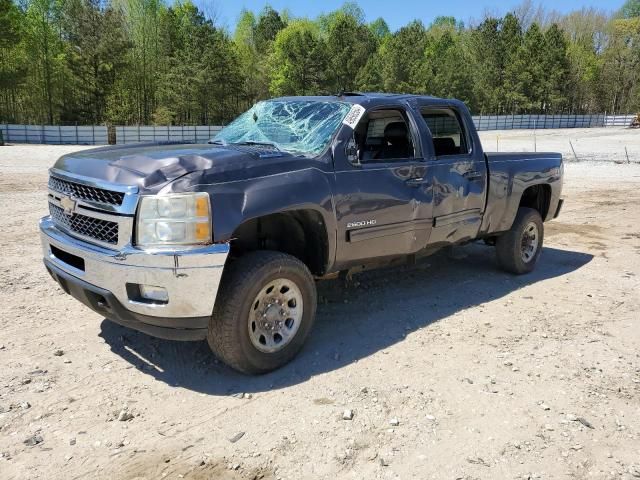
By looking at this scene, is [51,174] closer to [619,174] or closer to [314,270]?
[314,270]

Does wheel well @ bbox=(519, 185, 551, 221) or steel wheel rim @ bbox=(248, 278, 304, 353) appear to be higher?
wheel well @ bbox=(519, 185, 551, 221)

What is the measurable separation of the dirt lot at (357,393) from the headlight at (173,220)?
107 centimetres

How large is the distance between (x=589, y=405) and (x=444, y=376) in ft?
3.12

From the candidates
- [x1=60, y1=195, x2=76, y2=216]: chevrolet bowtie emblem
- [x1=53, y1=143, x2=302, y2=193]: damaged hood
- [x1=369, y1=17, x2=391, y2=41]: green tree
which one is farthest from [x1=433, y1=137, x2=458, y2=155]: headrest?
[x1=369, y1=17, x2=391, y2=41]: green tree

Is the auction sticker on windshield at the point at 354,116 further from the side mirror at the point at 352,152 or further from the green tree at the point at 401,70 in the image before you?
the green tree at the point at 401,70

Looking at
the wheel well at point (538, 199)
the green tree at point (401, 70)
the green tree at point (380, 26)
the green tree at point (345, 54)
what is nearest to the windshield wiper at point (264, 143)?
the wheel well at point (538, 199)

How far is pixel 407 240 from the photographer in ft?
15.9

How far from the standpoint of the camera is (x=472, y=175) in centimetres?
553

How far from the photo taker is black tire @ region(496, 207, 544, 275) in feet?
21.0

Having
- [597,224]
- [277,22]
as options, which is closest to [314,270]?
[597,224]

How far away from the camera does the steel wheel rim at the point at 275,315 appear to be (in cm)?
384

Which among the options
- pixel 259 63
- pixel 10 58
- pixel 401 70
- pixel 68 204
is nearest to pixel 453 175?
pixel 68 204

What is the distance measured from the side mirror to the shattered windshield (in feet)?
0.52

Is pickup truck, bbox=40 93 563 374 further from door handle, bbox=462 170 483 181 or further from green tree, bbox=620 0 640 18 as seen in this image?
green tree, bbox=620 0 640 18
